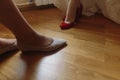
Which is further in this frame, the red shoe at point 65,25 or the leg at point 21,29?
the red shoe at point 65,25

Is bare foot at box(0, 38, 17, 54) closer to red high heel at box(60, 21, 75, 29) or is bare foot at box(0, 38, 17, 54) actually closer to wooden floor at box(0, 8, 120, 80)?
wooden floor at box(0, 8, 120, 80)

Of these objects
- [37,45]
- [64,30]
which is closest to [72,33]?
[64,30]

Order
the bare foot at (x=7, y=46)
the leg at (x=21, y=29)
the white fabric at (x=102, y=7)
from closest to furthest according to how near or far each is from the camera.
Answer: the leg at (x=21, y=29)
the bare foot at (x=7, y=46)
the white fabric at (x=102, y=7)

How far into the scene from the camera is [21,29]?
1063mm

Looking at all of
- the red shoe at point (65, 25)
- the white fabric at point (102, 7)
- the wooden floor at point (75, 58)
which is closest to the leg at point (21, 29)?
the wooden floor at point (75, 58)

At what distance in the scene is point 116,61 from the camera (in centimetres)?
104

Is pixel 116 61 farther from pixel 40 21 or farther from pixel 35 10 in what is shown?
pixel 35 10

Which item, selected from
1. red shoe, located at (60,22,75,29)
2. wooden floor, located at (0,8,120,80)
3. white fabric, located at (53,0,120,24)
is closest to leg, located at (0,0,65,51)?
wooden floor, located at (0,8,120,80)

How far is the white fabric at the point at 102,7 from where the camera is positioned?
1.44 m

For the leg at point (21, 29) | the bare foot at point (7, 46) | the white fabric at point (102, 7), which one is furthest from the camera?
the white fabric at point (102, 7)

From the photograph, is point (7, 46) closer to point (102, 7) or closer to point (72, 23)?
point (72, 23)

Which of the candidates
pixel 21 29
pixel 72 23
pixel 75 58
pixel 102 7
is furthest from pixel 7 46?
pixel 102 7

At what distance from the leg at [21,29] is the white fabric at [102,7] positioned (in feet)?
1.66

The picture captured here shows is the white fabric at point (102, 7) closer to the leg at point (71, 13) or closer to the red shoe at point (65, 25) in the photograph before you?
the leg at point (71, 13)
